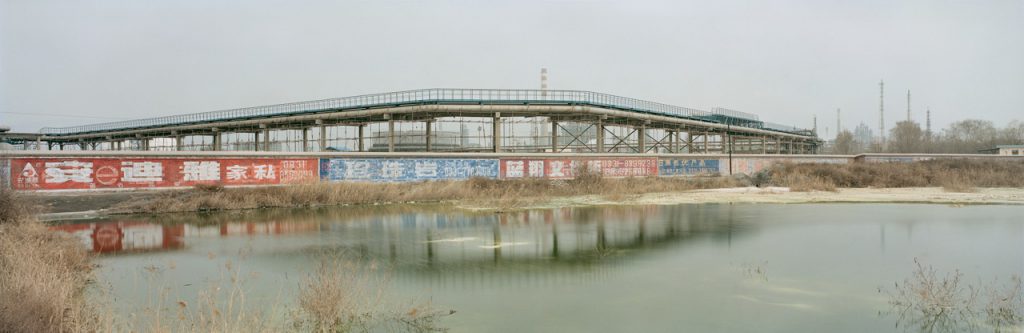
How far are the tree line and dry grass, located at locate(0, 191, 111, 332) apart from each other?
88.8 meters

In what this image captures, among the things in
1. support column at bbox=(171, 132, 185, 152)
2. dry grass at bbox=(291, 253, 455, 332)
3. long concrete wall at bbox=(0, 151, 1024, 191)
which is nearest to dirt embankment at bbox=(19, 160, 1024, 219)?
long concrete wall at bbox=(0, 151, 1024, 191)

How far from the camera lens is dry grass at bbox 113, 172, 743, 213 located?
1007 inches

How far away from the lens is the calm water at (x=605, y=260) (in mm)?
8672

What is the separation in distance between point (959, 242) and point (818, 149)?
88.1 m

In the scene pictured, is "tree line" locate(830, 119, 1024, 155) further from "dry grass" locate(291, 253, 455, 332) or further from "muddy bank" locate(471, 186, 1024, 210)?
"dry grass" locate(291, 253, 455, 332)

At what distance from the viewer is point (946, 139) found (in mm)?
94062

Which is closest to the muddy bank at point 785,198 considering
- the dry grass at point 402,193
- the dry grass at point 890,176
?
the dry grass at point 402,193

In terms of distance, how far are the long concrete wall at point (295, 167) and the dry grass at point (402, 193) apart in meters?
1.55

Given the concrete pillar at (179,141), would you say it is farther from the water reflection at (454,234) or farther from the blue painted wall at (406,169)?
the water reflection at (454,234)

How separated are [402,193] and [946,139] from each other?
331 ft

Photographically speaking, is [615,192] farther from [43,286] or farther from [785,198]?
[43,286]

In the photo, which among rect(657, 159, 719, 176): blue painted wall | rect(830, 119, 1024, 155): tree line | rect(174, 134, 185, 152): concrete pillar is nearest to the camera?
rect(657, 159, 719, 176): blue painted wall

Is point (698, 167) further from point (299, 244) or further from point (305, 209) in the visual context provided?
point (299, 244)

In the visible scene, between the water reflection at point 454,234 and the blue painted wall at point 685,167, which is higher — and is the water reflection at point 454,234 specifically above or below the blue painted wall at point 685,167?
below
